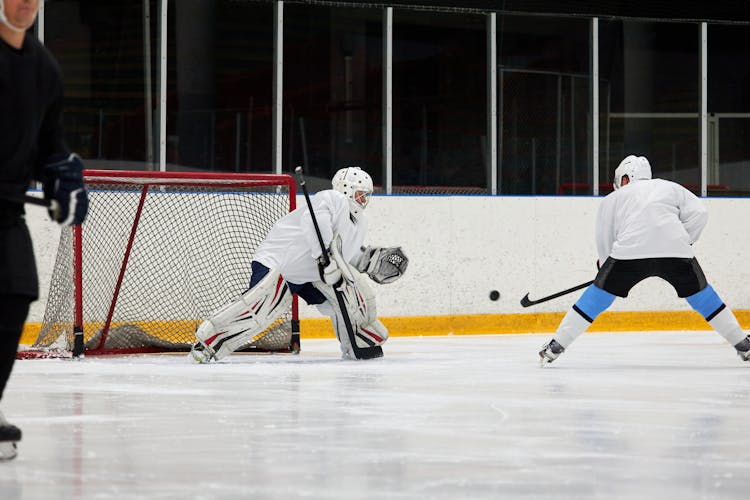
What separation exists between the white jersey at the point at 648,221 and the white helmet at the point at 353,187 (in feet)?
3.96

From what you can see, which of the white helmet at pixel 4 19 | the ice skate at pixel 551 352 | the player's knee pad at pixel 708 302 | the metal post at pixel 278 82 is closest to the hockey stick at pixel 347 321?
the ice skate at pixel 551 352

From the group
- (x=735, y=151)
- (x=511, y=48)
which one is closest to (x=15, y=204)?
(x=511, y=48)

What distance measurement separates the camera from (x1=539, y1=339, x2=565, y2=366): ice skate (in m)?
6.89

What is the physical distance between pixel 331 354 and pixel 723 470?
15.6ft

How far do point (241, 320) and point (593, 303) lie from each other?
173 cm

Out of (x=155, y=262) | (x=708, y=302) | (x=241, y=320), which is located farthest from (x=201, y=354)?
(x=708, y=302)

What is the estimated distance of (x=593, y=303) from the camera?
6.73m

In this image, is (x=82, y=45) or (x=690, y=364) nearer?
(x=690, y=364)

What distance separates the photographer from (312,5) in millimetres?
11406

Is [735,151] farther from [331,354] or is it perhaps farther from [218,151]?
[331,354]

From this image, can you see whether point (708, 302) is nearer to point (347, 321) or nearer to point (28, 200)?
point (347, 321)

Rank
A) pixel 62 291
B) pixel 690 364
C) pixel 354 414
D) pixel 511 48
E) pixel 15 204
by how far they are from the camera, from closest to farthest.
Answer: pixel 15 204 < pixel 354 414 < pixel 690 364 < pixel 62 291 < pixel 511 48

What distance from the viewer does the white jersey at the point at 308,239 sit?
732cm

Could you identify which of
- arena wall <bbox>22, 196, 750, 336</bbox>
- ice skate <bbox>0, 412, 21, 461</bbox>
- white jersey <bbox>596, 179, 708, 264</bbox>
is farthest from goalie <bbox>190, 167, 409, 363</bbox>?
ice skate <bbox>0, 412, 21, 461</bbox>
